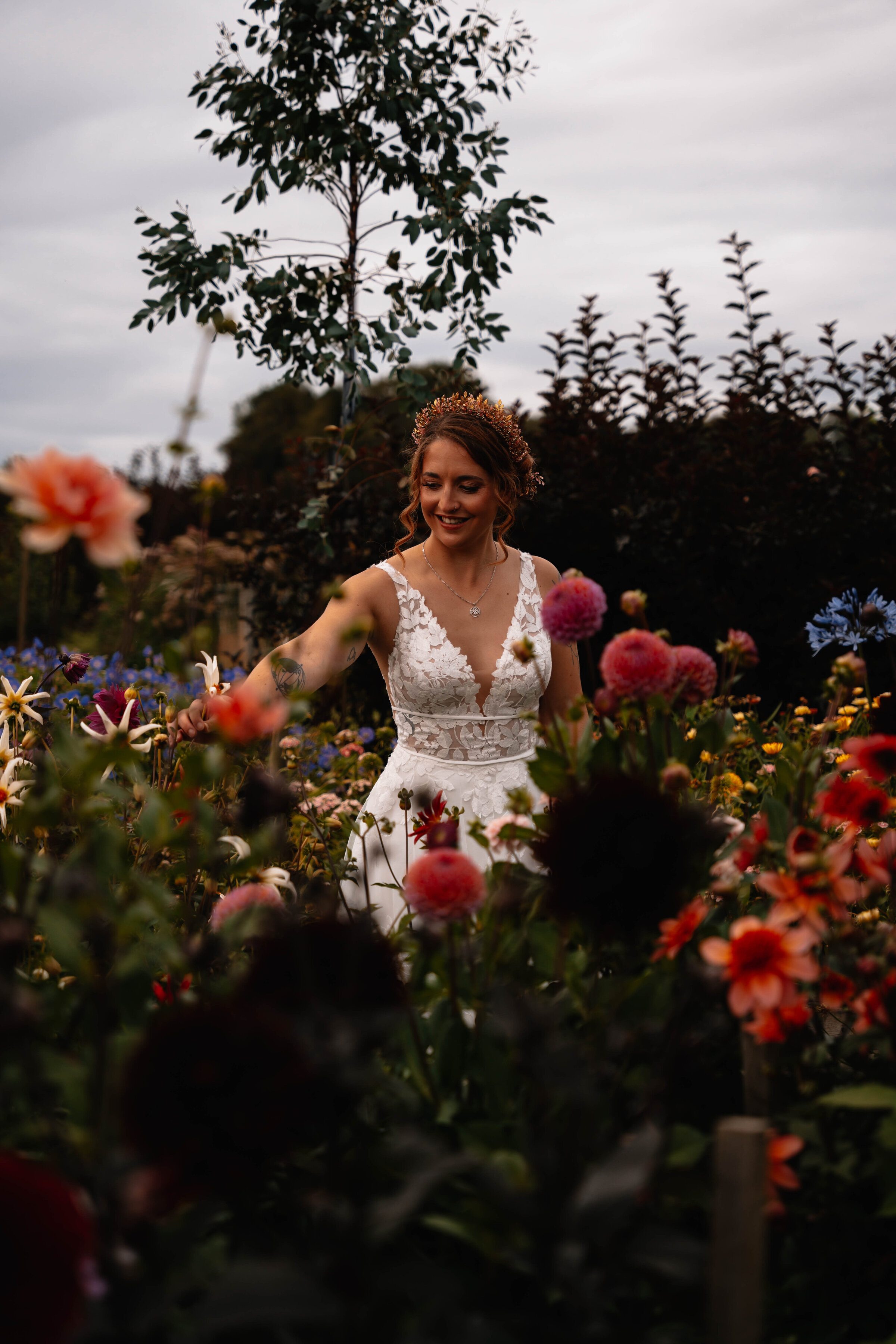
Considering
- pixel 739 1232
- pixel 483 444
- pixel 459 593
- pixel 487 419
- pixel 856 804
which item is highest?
pixel 487 419

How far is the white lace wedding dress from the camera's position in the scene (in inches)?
114

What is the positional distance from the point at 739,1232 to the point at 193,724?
950 mm

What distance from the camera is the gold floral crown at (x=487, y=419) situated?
Answer: 9.91 feet

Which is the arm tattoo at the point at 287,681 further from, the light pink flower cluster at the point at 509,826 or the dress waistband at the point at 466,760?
the dress waistband at the point at 466,760

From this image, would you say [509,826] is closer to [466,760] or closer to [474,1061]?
[474,1061]

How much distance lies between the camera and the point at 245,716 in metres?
0.66

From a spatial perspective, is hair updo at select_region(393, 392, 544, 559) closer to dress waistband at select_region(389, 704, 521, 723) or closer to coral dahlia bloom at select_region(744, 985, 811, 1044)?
dress waistband at select_region(389, 704, 521, 723)

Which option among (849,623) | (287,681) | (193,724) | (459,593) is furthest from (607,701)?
(459,593)

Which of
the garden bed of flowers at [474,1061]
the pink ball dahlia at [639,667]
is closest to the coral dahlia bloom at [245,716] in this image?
the garden bed of flowers at [474,1061]

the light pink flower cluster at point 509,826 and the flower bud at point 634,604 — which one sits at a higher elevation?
the flower bud at point 634,604

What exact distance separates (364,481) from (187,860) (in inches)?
165

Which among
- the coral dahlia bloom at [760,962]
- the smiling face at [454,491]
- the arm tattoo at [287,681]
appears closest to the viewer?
the coral dahlia bloom at [760,962]

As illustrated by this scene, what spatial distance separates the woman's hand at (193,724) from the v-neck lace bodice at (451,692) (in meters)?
1.57

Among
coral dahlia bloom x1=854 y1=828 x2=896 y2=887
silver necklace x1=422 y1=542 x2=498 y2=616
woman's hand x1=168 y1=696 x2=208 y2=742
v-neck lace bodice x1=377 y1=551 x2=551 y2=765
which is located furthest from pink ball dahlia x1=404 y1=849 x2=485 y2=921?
silver necklace x1=422 y1=542 x2=498 y2=616
